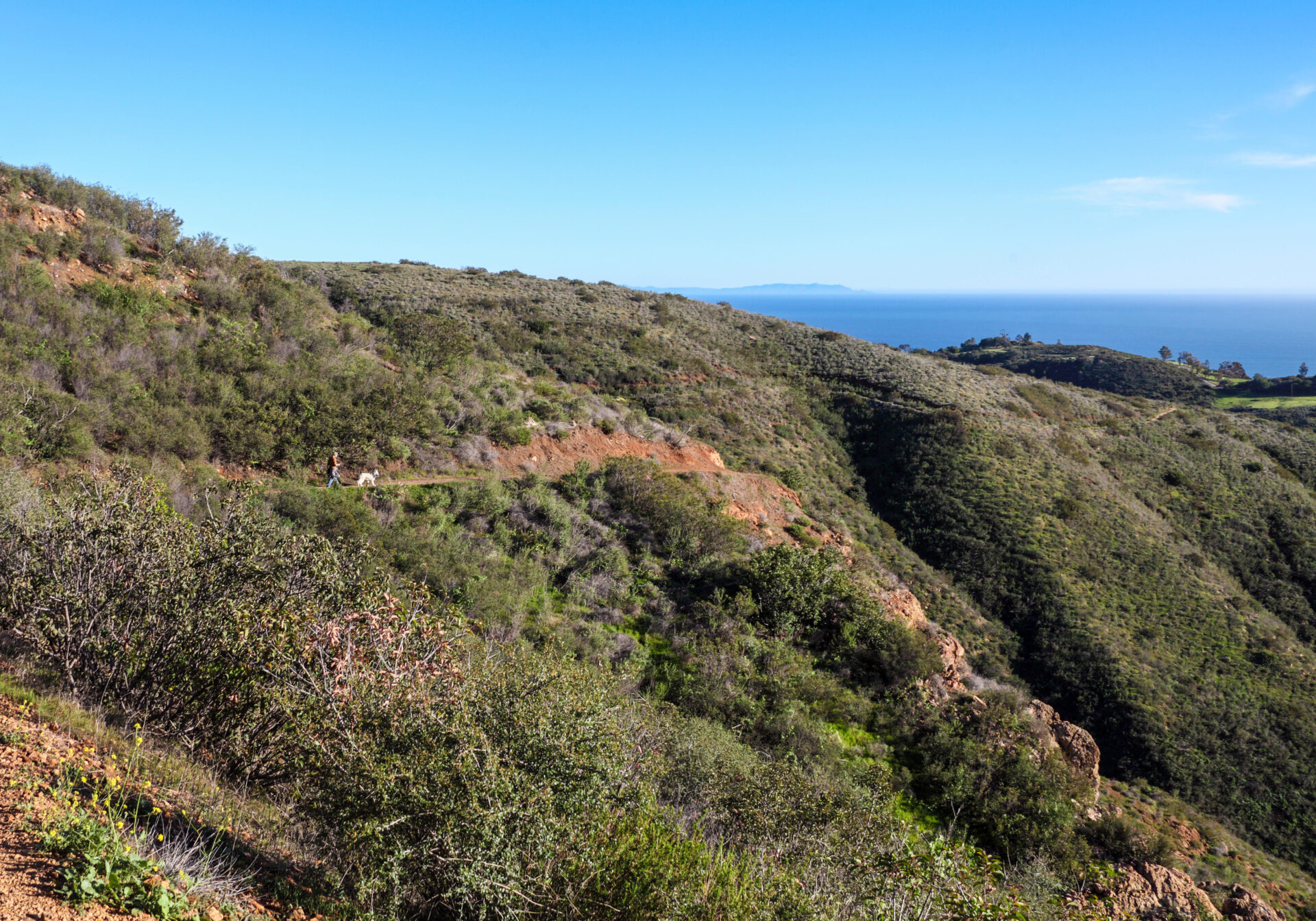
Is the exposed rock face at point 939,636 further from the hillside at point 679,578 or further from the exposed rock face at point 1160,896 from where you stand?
the exposed rock face at point 1160,896

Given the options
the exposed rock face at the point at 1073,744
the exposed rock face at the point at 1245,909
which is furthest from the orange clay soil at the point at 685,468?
the exposed rock face at the point at 1245,909

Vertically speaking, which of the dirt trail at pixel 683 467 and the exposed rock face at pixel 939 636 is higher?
the dirt trail at pixel 683 467

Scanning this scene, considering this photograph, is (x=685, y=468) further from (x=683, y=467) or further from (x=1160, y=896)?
(x=1160, y=896)

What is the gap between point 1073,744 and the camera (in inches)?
638

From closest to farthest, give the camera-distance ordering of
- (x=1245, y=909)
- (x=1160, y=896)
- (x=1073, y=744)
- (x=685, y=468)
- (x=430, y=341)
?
(x=1160, y=896) < (x=1245, y=909) < (x=1073, y=744) < (x=685, y=468) < (x=430, y=341)

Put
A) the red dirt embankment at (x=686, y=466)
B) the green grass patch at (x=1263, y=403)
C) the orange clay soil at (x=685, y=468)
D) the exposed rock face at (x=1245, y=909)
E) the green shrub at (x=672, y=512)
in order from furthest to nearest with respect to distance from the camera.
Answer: the green grass patch at (x=1263, y=403)
the red dirt embankment at (x=686, y=466)
the orange clay soil at (x=685, y=468)
the green shrub at (x=672, y=512)
the exposed rock face at (x=1245, y=909)

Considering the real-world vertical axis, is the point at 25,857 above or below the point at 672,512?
above

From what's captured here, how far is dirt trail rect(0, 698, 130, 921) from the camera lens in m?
3.82

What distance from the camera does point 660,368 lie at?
36281 mm

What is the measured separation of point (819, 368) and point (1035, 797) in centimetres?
3402

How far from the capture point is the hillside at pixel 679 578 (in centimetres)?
702

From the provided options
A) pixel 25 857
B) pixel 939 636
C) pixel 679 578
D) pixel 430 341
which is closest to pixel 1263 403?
pixel 939 636

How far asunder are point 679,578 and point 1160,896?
11814 mm

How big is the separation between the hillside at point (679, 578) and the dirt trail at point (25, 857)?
1.59 m
